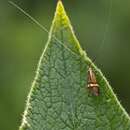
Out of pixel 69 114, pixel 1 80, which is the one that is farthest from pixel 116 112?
pixel 1 80

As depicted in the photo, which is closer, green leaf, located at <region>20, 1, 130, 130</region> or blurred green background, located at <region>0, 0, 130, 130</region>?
green leaf, located at <region>20, 1, 130, 130</region>

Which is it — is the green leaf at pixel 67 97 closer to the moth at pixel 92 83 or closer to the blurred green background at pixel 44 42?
the moth at pixel 92 83

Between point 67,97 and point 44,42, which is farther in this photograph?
point 44,42

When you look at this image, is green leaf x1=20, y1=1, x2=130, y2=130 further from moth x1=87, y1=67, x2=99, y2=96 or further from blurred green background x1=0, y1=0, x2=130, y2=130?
blurred green background x1=0, y1=0, x2=130, y2=130

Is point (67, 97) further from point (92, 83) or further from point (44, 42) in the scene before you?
point (44, 42)

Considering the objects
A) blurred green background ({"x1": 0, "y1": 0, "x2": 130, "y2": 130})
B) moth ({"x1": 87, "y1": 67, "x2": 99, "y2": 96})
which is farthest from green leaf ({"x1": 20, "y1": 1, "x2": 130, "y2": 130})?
blurred green background ({"x1": 0, "y1": 0, "x2": 130, "y2": 130})

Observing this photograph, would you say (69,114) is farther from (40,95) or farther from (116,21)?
(116,21)

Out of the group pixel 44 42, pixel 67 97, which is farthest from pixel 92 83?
pixel 44 42
